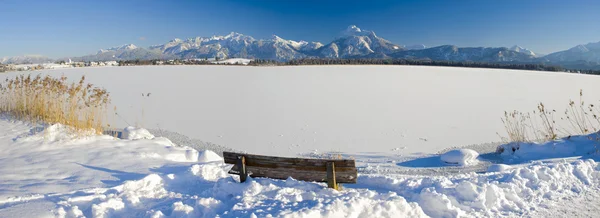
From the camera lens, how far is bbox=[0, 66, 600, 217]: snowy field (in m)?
3.64

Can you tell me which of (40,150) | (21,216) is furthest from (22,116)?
(21,216)

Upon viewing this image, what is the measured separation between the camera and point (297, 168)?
160 inches

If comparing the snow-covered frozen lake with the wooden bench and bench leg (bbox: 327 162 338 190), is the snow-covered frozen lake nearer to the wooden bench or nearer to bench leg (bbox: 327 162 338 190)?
the wooden bench

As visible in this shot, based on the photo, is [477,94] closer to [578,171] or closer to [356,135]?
[356,135]

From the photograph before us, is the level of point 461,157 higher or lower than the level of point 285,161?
lower

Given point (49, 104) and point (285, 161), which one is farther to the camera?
point (49, 104)

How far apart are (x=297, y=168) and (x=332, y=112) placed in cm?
746

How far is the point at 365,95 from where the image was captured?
15.4 metres

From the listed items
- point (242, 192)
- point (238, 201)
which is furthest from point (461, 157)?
point (238, 201)

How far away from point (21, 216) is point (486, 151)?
7.70m

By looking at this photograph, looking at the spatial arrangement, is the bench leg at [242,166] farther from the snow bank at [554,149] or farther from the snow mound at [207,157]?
the snow bank at [554,149]

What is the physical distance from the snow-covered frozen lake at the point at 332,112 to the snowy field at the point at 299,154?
63 mm

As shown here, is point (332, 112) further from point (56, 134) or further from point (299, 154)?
point (56, 134)

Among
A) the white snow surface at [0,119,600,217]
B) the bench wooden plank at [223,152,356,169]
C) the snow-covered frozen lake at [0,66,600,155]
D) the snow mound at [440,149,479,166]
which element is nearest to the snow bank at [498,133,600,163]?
the snow mound at [440,149,479,166]
